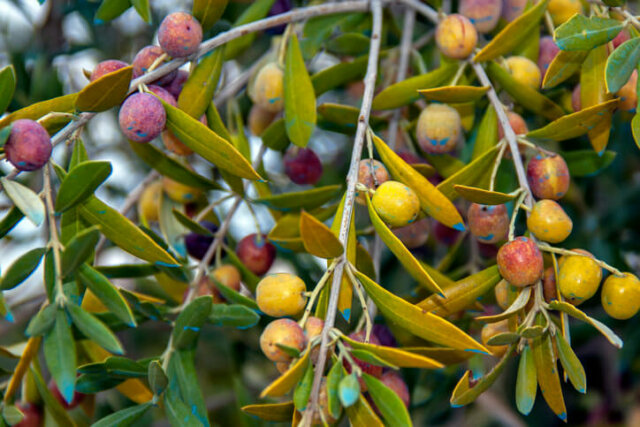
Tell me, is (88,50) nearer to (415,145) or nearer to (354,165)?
(415,145)

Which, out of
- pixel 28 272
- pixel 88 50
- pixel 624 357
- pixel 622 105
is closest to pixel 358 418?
pixel 28 272

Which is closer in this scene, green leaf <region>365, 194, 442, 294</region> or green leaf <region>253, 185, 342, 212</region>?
green leaf <region>365, 194, 442, 294</region>

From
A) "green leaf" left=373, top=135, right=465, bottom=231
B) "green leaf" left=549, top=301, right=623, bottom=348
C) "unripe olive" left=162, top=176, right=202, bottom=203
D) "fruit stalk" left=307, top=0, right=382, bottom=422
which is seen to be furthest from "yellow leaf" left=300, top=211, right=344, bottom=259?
"unripe olive" left=162, top=176, right=202, bottom=203

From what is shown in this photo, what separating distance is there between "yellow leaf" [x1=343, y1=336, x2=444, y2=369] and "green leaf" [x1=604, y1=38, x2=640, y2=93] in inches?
14.6

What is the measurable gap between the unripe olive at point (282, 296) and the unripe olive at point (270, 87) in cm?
39

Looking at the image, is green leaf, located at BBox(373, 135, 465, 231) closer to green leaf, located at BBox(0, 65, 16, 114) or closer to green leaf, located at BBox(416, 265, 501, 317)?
green leaf, located at BBox(416, 265, 501, 317)

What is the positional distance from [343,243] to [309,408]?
0.58 feet

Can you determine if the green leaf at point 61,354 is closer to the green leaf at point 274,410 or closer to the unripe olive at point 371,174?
the green leaf at point 274,410

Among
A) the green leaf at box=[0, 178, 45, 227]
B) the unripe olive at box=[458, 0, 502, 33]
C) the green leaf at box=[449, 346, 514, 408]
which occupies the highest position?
the green leaf at box=[0, 178, 45, 227]

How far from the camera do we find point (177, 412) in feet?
2.65

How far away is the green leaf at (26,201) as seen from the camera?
657 millimetres

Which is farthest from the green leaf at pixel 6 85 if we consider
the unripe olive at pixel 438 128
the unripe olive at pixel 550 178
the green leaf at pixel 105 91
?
the unripe olive at pixel 550 178

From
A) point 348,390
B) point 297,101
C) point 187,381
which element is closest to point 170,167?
point 297,101

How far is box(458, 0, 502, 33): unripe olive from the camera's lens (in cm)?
104
